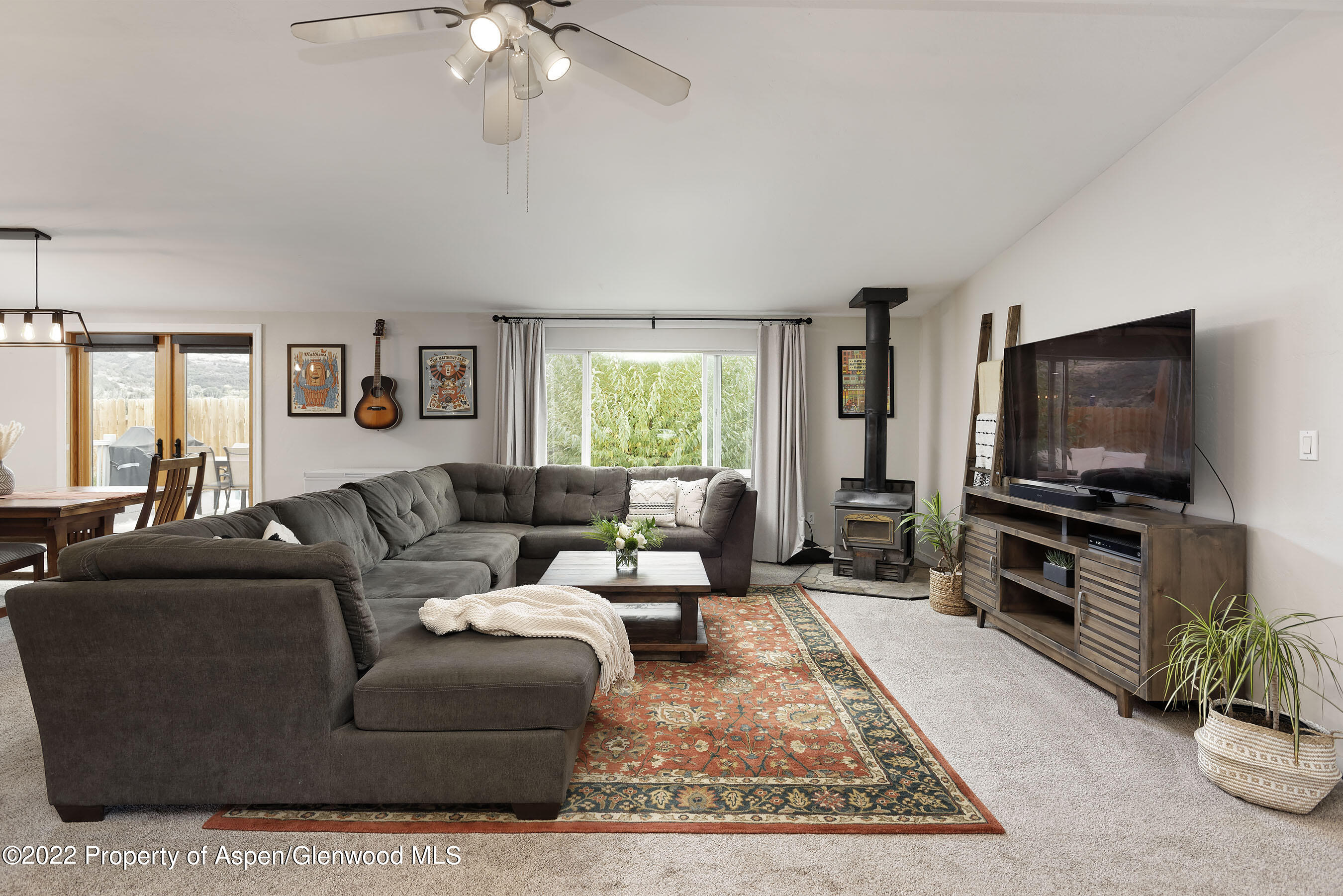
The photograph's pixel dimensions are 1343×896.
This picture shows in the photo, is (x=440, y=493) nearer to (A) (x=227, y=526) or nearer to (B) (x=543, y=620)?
(A) (x=227, y=526)

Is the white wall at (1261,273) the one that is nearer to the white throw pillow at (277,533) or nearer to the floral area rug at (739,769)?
the floral area rug at (739,769)

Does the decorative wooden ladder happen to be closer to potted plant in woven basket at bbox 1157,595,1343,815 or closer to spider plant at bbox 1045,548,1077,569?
spider plant at bbox 1045,548,1077,569

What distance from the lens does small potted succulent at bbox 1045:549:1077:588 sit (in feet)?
10.2

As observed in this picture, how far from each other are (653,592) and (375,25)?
2.39m

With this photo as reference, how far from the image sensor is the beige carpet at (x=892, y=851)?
169cm

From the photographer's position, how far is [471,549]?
→ 13.2ft

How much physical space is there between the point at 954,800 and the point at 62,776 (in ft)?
8.27

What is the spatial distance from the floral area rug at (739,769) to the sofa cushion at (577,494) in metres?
2.12

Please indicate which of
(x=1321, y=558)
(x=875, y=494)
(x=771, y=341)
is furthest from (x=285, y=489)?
(x=1321, y=558)

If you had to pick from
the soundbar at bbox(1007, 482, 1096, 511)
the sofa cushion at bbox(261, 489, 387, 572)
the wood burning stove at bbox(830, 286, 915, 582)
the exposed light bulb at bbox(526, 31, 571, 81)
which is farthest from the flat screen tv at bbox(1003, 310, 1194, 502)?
the sofa cushion at bbox(261, 489, 387, 572)

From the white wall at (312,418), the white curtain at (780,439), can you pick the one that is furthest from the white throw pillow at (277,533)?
the white curtain at (780,439)

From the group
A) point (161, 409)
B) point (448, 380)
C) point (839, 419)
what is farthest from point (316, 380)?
point (839, 419)

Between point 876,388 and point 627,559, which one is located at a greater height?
point 876,388

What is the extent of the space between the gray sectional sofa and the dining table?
2465 millimetres
